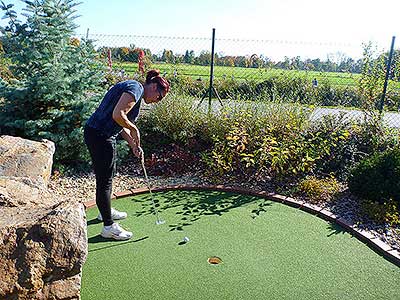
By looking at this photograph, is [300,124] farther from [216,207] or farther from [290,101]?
[216,207]

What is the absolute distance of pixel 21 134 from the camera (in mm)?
5262

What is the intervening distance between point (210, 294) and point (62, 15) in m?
4.41

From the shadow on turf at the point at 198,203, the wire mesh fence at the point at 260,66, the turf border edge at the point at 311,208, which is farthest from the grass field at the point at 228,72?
the shadow on turf at the point at 198,203

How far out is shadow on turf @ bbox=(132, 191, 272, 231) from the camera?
4281mm

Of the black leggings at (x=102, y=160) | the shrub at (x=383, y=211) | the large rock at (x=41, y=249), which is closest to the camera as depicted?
the large rock at (x=41, y=249)

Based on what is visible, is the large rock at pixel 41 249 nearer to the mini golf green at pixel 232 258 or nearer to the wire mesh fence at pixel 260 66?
the mini golf green at pixel 232 258

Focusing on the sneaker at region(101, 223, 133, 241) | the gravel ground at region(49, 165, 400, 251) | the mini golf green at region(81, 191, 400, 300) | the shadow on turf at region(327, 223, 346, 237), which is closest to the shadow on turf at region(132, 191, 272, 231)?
the mini golf green at region(81, 191, 400, 300)

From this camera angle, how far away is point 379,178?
4383 mm

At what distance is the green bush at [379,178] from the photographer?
431 cm

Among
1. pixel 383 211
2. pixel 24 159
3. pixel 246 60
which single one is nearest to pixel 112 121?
pixel 24 159

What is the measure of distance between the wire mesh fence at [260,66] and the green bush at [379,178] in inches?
74.9

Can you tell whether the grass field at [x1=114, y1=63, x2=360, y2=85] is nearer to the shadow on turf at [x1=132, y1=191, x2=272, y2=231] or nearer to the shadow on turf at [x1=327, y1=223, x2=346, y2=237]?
the shadow on turf at [x1=132, y1=191, x2=272, y2=231]

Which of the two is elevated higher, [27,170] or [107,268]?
[27,170]

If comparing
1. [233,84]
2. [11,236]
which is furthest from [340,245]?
[233,84]
